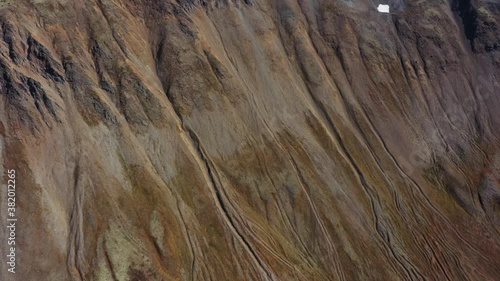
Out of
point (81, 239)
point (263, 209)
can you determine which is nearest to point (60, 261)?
point (81, 239)

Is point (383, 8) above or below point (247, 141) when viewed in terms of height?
above

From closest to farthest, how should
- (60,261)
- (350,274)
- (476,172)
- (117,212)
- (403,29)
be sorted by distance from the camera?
(60,261) → (117,212) → (350,274) → (476,172) → (403,29)

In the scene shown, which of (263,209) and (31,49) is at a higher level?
(31,49)

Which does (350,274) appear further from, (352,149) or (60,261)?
(60,261)

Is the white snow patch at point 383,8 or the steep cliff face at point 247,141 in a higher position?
the white snow patch at point 383,8

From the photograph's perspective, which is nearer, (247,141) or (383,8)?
(247,141)

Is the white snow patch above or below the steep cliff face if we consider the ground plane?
above

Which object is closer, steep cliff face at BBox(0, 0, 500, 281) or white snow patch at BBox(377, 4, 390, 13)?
steep cliff face at BBox(0, 0, 500, 281)

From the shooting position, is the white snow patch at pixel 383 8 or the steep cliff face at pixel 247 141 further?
the white snow patch at pixel 383 8
